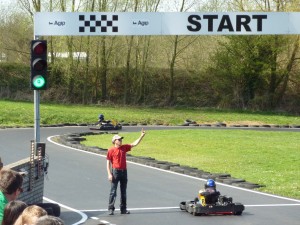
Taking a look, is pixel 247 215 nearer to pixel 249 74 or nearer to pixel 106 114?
pixel 106 114

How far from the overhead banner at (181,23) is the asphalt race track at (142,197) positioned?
10.4 feet

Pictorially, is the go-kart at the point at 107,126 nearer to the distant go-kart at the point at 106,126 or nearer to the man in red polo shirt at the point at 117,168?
the distant go-kart at the point at 106,126

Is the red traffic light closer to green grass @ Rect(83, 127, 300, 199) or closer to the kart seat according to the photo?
the kart seat

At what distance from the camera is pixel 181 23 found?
15.3 meters

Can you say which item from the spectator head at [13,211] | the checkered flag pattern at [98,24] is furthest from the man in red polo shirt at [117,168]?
the spectator head at [13,211]

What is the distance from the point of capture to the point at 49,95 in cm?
5097

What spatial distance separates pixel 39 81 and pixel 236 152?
12662 millimetres

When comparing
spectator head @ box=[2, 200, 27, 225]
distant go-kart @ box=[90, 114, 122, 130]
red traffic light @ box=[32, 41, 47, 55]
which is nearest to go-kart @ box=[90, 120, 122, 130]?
distant go-kart @ box=[90, 114, 122, 130]

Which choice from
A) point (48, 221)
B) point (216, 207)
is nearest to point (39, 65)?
point (216, 207)

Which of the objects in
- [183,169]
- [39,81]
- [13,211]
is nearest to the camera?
[13,211]

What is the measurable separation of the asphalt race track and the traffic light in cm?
223

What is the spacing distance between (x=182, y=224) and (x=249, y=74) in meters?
38.6

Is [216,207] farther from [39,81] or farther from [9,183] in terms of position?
[9,183]

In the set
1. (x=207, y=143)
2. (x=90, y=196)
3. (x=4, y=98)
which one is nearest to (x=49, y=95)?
(x=4, y=98)
